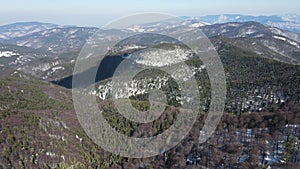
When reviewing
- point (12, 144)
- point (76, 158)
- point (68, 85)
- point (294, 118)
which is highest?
point (294, 118)

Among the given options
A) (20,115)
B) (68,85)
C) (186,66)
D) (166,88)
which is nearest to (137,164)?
(20,115)

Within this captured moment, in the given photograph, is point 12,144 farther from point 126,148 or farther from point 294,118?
point 294,118

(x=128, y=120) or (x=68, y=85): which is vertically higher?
(x=128, y=120)

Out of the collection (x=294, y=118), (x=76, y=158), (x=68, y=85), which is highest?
(x=294, y=118)

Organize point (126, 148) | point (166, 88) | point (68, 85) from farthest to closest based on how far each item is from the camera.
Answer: point (68, 85) < point (166, 88) < point (126, 148)

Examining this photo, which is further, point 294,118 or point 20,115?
point 20,115

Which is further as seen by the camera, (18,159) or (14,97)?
A: (14,97)

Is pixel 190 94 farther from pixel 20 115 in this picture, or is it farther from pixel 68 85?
pixel 68 85

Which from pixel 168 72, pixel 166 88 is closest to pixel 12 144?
pixel 166 88

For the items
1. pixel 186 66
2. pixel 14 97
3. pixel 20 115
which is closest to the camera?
pixel 20 115
